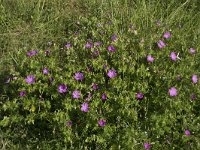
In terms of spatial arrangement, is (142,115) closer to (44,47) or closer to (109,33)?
(109,33)

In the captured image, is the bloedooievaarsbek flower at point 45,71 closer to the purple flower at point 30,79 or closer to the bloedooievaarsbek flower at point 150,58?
the purple flower at point 30,79

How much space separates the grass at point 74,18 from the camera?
3594 millimetres

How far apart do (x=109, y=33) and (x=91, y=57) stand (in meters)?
0.39

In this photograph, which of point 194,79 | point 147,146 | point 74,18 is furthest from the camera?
point 74,18

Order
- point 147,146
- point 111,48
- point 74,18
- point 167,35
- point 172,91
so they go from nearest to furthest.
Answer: point 147,146
point 172,91
point 111,48
point 167,35
point 74,18

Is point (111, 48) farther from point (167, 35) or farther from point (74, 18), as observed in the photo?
point (74, 18)

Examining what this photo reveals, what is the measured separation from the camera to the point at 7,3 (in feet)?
13.2

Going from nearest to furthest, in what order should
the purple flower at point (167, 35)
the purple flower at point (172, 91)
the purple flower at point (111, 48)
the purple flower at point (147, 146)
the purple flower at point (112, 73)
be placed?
the purple flower at point (147, 146) → the purple flower at point (172, 91) → the purple flower at point (112, 73) → the purple flower at point (111, 48) → the purple flower at point (167, 35)

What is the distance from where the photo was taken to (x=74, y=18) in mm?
4023

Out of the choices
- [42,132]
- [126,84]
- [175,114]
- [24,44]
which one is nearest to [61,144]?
[42,132]

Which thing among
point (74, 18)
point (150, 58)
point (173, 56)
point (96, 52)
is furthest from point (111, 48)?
point (74, 18)

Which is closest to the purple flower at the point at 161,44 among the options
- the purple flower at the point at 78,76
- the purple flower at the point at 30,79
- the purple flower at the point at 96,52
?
the purple flower at the point at 96,52

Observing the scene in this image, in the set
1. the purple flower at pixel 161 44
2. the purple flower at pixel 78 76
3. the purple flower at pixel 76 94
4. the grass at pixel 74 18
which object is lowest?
the purple flower at pixel 76 94

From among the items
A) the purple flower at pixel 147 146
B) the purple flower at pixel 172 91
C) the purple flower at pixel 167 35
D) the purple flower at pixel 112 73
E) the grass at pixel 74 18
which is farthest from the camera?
the grass at pixel 74 18
